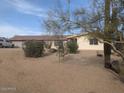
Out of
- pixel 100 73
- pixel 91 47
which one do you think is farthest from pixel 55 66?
pixel 91 47

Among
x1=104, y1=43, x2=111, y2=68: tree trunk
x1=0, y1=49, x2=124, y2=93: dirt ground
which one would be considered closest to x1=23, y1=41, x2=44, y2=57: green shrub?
x1=0, y1=49, x2=124, y2=93: dirt ground

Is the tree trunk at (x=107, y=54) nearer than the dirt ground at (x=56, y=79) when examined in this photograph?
No

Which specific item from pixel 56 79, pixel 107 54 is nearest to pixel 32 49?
pixel 107 54

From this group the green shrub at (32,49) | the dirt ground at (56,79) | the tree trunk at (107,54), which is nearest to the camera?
the dirt ground at (56,79)

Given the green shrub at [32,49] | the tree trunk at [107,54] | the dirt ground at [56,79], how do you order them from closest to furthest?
1. the dirt ground at [56,79]
2. the tree trunk at [107,54]
3. the green shrub at [32,49]

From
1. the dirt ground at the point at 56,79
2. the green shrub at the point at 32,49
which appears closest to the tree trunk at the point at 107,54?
the dirt ground at the point at 56,79

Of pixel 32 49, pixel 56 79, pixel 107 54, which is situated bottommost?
pixel 56 79

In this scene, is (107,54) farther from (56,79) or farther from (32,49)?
(32,49)

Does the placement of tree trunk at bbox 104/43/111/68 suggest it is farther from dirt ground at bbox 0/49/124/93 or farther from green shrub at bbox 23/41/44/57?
green shrub at bbox 23/41/44/57

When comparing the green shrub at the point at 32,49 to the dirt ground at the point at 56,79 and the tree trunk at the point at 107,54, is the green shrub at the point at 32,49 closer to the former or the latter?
the dirt ground at the point at 56,79

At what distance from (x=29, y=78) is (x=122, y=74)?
6602 millimetres

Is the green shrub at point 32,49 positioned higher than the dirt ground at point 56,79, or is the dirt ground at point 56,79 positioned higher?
the green shrub at point 32,49

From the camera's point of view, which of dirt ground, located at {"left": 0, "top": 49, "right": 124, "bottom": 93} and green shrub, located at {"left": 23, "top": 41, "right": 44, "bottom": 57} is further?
green shrub, located at {"left": 23, "top": 41, "right": 44, "bottom": 57}

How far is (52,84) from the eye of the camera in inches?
618
